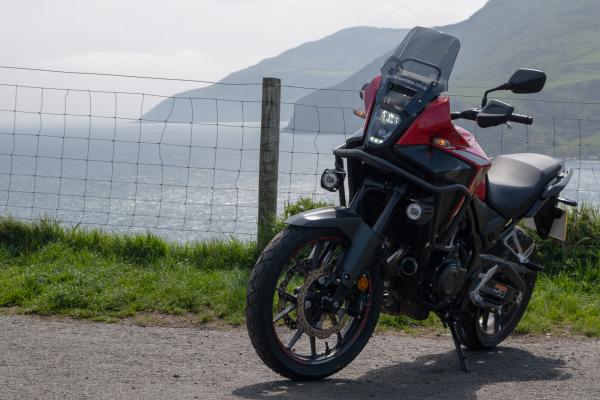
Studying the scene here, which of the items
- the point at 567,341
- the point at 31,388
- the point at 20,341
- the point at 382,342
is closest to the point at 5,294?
the point at 20,341

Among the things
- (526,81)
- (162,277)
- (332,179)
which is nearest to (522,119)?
(526,81)

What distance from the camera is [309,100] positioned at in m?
162

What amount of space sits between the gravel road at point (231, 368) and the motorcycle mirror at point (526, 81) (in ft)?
5.18

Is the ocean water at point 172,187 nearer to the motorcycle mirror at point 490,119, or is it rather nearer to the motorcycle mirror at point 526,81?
the motorcycle mirror at point 490,119

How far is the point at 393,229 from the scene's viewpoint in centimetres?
462

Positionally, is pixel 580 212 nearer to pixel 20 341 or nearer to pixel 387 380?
pixel 387 380

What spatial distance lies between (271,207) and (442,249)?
3384mm

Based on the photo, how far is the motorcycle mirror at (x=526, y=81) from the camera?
4523 millimetres

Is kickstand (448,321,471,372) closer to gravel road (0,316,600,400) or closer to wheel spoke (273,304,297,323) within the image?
gravel road (0,316,600,400)

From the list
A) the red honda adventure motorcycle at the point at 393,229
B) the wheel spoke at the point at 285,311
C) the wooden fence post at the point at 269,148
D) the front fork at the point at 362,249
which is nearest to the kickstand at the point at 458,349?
the red honda adventure motorcycle at the point at 393,229

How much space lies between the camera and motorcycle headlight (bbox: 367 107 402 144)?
4.39 metres

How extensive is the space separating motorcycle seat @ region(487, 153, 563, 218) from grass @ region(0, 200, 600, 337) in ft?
3.73

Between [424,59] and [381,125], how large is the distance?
0.48 meters

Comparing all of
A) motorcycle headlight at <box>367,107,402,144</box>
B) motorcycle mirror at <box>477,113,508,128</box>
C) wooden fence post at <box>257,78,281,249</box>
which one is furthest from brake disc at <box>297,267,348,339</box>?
wooden fence post at <box>257,78,281,249</box>
